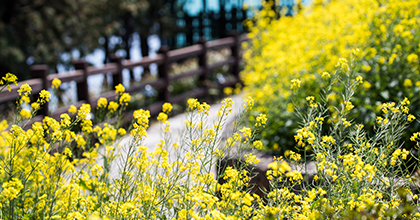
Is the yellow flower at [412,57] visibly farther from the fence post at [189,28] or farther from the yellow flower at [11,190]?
the fence post at [189,28]

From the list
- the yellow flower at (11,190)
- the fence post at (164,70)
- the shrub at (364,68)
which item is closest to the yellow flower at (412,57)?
the shrub at (364,68)

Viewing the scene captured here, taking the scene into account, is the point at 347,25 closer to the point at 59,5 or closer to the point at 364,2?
the point at 364,2

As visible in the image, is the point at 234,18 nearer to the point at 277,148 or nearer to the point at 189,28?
the point at 189,28

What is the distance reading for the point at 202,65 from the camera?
809 cm

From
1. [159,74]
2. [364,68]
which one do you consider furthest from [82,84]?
[364,68]

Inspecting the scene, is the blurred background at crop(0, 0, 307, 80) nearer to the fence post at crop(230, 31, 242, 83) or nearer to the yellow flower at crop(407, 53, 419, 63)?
the fence post at crop(230, 31, 242, 83)

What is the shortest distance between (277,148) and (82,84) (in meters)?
3.23

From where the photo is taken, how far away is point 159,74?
718cm

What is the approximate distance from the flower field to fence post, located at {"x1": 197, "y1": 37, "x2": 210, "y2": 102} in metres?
2.47

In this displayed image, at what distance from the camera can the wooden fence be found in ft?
15.7

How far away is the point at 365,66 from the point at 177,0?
489 inches

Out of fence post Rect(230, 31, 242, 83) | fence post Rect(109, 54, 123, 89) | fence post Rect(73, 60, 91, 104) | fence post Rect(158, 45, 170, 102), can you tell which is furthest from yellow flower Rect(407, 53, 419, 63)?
fence post Rect(230, 31, 242, 83)

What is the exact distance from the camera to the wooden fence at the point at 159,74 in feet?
15.7

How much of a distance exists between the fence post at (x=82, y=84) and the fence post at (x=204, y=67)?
2952 millimetres
